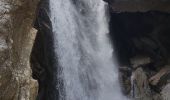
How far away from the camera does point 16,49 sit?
577cm

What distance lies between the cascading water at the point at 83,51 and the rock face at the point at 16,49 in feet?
50.9

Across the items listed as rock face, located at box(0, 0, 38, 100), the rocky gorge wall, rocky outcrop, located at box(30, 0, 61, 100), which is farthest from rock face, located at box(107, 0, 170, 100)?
rock face, located at box(0, 0, 38, 100)

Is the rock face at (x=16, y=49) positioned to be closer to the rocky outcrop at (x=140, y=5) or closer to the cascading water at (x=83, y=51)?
the cascading water at (x=83, y=51)

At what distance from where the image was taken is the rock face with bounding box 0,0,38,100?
5.05m

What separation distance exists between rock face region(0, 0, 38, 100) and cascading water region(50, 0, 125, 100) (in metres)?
15.5

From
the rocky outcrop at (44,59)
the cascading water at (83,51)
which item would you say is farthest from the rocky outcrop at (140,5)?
the rocky outcrop at (44,59)

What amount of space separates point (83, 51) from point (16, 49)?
61.7ft

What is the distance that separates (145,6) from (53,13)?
6408 millimetres

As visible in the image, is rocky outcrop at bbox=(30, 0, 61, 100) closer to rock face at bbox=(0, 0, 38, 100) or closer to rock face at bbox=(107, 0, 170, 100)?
rock face at bbox=(107, 0, 170, 100)

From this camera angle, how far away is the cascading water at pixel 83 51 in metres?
22.5

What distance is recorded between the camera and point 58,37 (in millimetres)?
23156

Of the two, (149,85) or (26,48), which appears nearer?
(26,48)

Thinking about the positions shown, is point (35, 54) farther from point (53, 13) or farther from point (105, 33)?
point (105, 33)

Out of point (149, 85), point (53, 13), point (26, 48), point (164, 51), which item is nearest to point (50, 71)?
point (53, 13)
